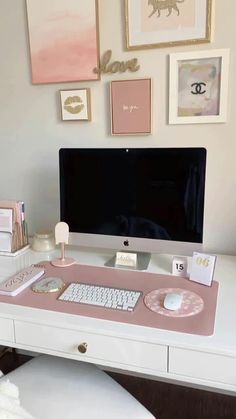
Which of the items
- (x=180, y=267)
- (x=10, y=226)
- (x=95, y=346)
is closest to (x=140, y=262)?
(x=180, y=267)

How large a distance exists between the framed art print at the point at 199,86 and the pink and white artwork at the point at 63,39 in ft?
1.19

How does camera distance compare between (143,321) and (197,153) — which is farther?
(197,153)

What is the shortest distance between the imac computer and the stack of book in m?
0.24

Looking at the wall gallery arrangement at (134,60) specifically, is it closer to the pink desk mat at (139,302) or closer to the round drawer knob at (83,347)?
the pink desk mat at (139,302)

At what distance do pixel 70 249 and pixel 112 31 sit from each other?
3.20 ft

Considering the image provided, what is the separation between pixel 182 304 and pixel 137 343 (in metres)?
0.20

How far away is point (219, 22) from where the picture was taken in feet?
4.41

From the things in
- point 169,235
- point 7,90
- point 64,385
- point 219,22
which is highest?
point 219,22

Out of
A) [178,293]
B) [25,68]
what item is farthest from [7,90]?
[178,293]

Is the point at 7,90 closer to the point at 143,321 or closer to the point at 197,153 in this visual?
the point at 197,153

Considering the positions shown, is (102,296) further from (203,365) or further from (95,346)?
(203,365)

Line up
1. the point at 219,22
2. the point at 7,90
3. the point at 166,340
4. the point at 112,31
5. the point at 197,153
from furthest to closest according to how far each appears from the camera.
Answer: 1. the point at 7,90
2. the point at 112,31
3. the point at 219,22
4. the point at 197,153
5. the point at 166,340

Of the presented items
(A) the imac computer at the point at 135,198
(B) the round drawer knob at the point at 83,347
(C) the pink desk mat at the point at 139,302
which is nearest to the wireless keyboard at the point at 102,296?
(C) the pink desk mat at the point at 139,302

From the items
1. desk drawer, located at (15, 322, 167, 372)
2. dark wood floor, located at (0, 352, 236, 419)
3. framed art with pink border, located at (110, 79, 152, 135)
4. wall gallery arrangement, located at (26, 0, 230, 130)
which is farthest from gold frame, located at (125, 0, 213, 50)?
dark wood floor, located at (0, 352, 236, 419)
